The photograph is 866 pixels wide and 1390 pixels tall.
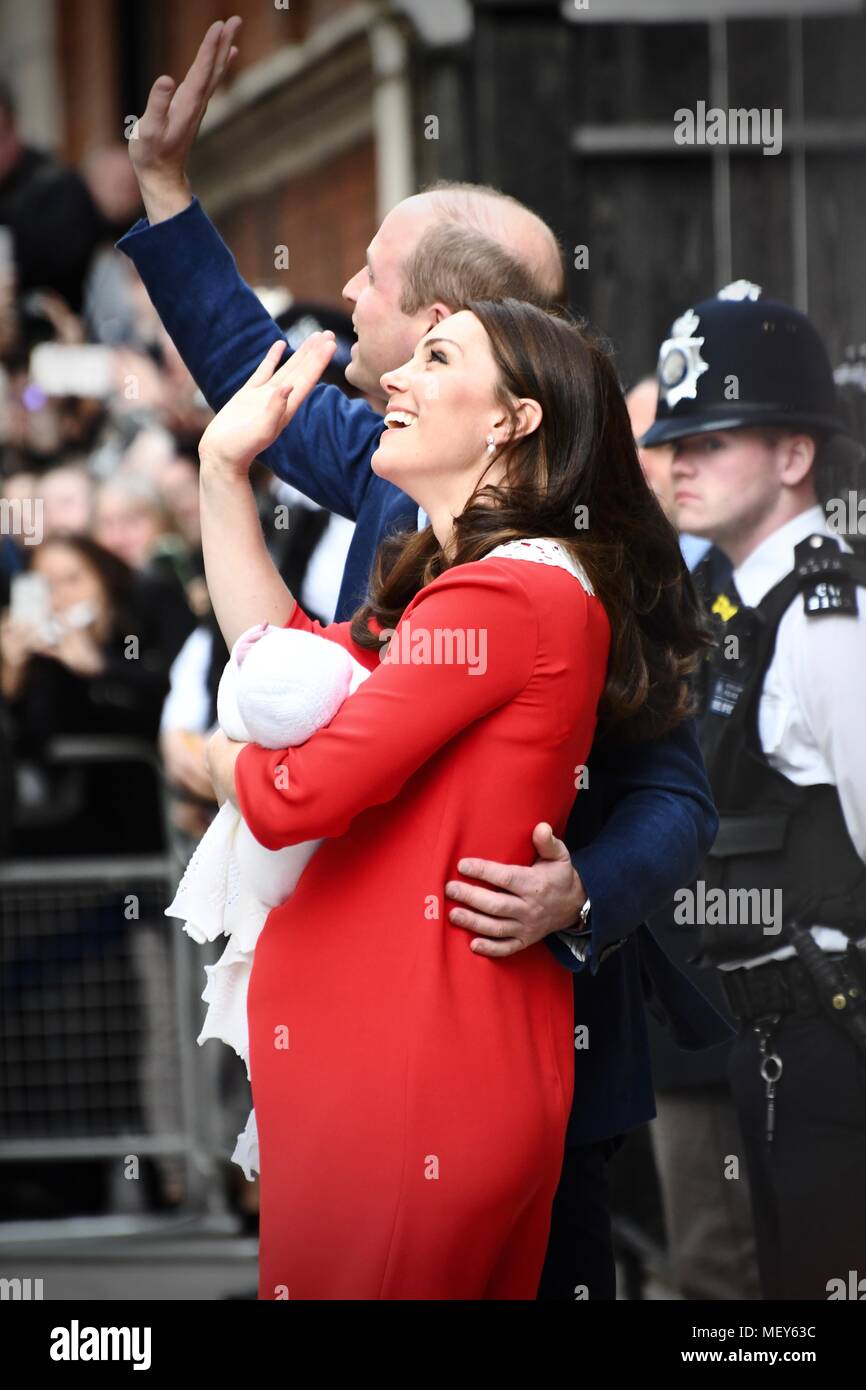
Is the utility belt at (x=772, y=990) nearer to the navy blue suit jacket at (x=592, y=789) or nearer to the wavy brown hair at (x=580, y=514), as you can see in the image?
the navy blue suit jacket at (x=592, y=789)

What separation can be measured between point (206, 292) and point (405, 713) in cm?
89

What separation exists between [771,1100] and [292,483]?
1253mm

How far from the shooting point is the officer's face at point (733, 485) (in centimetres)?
329

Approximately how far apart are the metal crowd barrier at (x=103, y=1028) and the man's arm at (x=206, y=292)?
97.7 inches

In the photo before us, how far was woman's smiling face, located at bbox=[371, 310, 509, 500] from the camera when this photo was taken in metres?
2.28

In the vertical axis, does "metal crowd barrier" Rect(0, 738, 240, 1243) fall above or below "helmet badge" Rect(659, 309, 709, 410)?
below

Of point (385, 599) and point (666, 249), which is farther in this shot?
point (666, 249)

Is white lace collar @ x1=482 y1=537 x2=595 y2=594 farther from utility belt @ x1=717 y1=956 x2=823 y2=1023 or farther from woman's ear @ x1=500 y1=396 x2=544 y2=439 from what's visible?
utility belt @ x1=717 y1=956 x2=823 y2=1023

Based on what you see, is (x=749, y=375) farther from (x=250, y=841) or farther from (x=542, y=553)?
(x=250, y=841)

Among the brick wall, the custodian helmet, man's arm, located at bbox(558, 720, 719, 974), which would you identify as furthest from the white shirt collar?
the brick wall

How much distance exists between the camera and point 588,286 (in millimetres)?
5070

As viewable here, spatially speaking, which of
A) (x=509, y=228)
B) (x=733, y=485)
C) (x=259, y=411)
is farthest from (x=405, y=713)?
(x=733, y=485)
